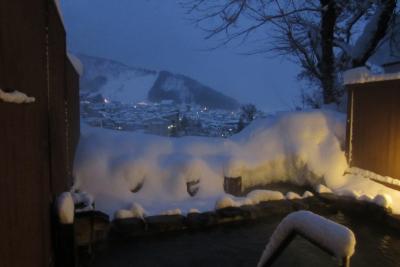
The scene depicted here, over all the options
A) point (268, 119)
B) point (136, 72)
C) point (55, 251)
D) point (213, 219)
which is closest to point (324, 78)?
point (268, 119)

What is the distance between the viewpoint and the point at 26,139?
92.5 inches

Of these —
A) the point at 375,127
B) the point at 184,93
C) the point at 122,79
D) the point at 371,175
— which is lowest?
the point at 371,175

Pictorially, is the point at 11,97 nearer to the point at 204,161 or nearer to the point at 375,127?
the point at 204,161

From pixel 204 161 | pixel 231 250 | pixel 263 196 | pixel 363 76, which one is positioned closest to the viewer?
pixel 231 250

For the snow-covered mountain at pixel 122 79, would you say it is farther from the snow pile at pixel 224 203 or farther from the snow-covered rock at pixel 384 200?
the snow-covered rock at pixel 384 200

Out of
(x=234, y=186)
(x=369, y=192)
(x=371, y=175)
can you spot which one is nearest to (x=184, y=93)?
A: (x=234, y=186)

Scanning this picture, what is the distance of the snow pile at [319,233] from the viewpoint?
1754mm

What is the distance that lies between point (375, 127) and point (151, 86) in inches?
1206

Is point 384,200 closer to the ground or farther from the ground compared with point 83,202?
closer to the ground

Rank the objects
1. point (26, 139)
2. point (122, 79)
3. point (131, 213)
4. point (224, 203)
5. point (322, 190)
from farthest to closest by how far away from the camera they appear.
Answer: point (122, 79) → point (322, 190) → point (224, 203) → point (131, 213) → point (26, 139)

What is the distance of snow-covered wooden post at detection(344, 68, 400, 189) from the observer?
262 inches

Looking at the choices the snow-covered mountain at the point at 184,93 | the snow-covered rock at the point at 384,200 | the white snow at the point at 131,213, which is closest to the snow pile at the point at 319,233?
the white snow at the point at 131,213

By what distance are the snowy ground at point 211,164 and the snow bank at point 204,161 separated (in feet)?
0.06

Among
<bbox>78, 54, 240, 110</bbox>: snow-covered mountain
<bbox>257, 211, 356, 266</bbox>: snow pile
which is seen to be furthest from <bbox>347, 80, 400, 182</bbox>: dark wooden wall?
<bbox>78, 54, 240, 110</bbox>: snow-covered mountain
